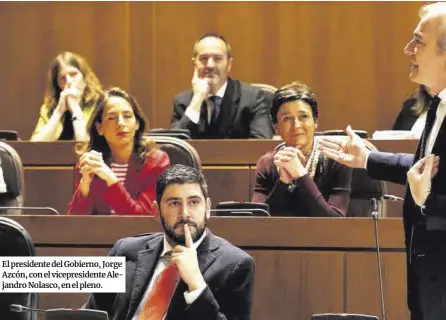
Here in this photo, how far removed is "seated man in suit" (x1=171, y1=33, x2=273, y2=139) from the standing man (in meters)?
1.74

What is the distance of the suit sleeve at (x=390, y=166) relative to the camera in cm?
167

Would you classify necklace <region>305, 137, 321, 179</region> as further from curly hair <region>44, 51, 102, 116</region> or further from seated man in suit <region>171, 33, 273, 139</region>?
curly hair <region>44, 51, 102, 116</region>

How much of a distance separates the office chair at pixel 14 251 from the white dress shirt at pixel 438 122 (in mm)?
882

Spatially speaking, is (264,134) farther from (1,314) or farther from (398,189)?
(1,314)

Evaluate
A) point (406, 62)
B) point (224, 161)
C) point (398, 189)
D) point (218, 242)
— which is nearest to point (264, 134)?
point (224, 161)

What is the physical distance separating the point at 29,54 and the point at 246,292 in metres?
2.86

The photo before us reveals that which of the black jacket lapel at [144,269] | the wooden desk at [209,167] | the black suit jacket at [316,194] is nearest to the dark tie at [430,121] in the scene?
the black jacket lapel at [144,269]

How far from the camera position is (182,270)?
5.76 ft

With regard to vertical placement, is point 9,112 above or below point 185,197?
above

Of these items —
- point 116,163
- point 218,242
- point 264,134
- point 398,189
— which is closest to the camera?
point 218,242

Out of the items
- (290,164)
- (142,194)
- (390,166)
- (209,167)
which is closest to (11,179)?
(142,194)

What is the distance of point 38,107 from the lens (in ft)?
14.4

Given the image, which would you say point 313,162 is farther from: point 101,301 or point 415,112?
point 415,112

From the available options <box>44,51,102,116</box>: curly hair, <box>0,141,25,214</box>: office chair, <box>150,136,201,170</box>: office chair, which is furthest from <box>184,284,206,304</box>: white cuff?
<box>44,51,102,116</box>: curly hair
